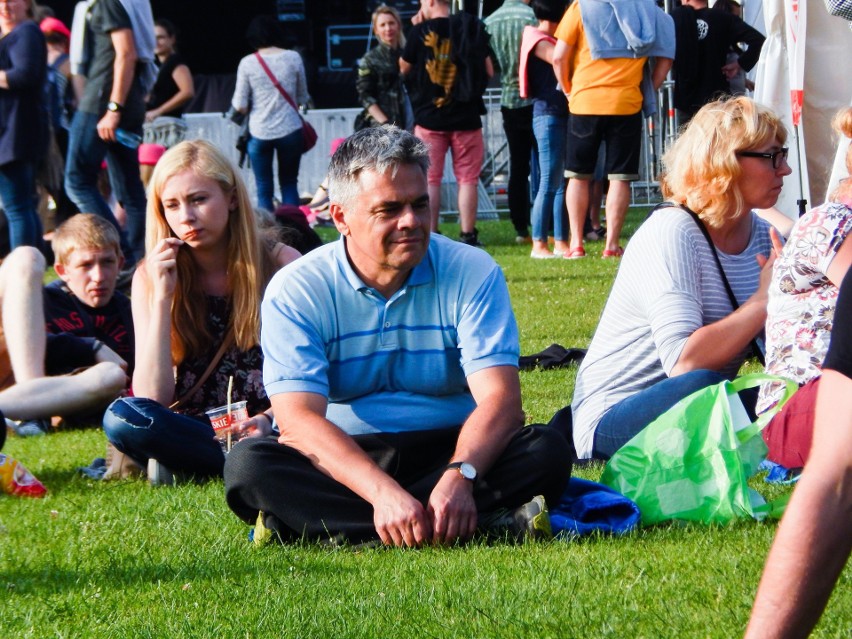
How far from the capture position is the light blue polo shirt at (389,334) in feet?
13.2

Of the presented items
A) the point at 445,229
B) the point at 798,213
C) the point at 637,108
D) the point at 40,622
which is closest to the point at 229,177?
the point at 40,622

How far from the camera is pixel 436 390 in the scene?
413 centimetres

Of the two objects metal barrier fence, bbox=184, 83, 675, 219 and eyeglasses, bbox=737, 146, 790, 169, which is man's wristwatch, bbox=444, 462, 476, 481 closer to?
eyeglasses, bbox=737, 146, 790, 169

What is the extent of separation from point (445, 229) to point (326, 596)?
37.0 ft

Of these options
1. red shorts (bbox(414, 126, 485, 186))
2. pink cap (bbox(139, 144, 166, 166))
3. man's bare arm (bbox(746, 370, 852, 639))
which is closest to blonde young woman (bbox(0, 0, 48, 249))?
pink cap (bbox(139, 144, 166, 166))

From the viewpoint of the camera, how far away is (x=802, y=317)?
4473 millimetres

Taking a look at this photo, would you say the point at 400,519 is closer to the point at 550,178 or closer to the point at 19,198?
the point at 19,198

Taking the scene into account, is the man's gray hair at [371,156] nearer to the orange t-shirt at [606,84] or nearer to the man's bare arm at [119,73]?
the man's bare arm at [119,73]

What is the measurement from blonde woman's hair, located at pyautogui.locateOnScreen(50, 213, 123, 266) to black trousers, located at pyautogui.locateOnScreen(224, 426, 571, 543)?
2600 mm

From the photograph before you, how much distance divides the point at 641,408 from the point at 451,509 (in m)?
1.06

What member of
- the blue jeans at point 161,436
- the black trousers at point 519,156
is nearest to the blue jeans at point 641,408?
the blue jeans at point 161,436

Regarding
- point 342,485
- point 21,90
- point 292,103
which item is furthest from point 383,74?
point 342,485

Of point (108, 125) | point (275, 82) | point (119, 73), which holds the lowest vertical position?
point (108, 125)

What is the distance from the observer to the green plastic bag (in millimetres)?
3910
